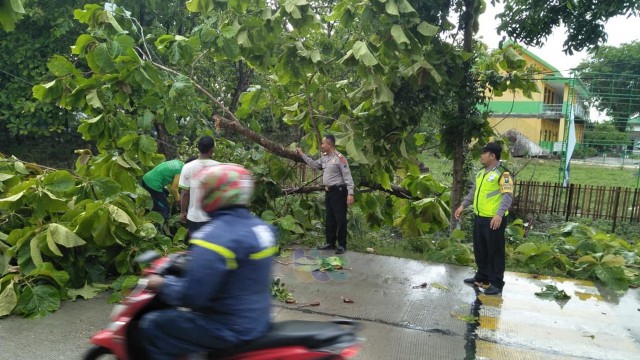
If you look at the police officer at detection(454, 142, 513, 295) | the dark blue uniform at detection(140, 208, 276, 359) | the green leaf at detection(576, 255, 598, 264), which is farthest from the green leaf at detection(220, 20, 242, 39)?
the green leaf at detection(576, 255, 598, 264)

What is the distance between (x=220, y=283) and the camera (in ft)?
8.18

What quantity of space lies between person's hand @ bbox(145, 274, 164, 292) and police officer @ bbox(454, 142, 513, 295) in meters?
3.97

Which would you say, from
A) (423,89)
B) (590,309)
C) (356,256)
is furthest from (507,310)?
(423,89)

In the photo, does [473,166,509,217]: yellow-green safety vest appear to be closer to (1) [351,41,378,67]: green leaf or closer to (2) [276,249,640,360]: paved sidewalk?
(2) [276,249,640,360]: paved sidewalk

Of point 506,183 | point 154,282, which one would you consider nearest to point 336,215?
point 506,183

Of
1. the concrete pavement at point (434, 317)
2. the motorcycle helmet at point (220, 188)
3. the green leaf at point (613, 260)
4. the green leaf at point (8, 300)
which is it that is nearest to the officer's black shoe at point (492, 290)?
the concrete pavement at point (434, 317)

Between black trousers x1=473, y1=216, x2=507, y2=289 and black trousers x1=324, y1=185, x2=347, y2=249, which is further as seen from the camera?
black trousers x1=324, y1=185, x2=347, y2=249

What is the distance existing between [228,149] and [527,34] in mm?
4723

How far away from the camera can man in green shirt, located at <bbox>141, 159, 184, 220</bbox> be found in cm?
679

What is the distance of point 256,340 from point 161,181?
4.60m

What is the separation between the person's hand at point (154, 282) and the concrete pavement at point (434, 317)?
6.21 feet

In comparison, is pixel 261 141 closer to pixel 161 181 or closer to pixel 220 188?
pixel 161 181

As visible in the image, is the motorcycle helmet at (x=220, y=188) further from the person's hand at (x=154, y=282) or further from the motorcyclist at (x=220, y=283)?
the person's hand at (x=154, y=282)

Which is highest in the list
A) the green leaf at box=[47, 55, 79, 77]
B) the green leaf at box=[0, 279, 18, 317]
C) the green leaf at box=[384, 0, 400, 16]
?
the green leaf at box=[384, 0, 400, 16]
